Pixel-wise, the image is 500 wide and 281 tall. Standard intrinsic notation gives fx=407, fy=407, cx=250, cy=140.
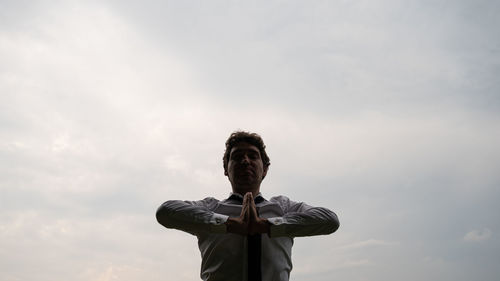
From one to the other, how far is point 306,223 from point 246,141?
56.9 inches

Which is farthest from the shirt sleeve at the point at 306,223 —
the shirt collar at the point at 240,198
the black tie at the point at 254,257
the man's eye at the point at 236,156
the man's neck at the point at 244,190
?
the man's eye at the point at 236,156

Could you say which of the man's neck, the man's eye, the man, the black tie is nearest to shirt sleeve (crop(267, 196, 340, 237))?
the man

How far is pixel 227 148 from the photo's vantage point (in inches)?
200

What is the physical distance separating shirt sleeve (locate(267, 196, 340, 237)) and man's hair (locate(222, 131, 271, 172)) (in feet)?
3.91

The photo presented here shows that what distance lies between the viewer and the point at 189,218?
12.6 feet

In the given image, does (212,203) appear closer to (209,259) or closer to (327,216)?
(209,259)

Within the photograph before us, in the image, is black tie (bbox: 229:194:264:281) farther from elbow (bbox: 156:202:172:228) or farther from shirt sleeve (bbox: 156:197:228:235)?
elbow (bbox: 156:202:172:228)

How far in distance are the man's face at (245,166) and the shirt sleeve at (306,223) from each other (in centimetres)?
81

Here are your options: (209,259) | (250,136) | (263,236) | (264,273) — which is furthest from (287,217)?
(250,136)

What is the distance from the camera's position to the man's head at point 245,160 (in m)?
4.60

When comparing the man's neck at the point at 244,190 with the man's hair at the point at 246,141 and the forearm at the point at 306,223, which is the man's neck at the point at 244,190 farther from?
the forearm at the point at 306,223

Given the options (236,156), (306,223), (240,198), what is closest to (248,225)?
(306,223)

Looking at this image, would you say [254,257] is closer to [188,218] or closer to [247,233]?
[247,233]

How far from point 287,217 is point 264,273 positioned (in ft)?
1.82
